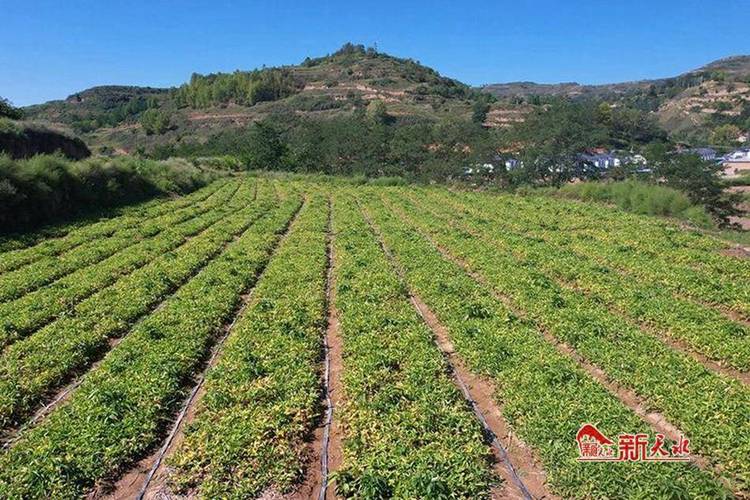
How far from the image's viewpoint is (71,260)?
57.4 feet

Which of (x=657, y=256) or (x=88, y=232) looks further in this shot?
(x=88, y=232)

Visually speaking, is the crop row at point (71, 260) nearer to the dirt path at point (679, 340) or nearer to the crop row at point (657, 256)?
the dirt path at point (679, 340)

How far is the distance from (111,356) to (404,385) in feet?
19.0

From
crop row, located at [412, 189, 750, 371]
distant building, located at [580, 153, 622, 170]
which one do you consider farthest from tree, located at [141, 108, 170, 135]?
crop row, located at [412, 189, 750, 371]

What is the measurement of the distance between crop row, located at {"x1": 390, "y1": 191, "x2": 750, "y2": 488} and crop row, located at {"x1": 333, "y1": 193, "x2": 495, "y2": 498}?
2944 mm

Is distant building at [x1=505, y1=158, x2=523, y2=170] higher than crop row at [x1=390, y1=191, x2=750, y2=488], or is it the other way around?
distant building at [x1=505, y1=158, x2=523, y2=170]

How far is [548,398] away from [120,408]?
668 centimetres

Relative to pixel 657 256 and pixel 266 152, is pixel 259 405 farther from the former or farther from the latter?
pixel 266 152

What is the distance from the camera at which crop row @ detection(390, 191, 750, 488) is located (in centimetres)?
710

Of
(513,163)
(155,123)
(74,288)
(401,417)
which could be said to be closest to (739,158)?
(513,163)

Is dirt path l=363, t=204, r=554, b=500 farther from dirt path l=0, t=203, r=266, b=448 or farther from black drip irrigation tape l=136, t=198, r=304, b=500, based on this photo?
dirt path l=0, t=203, r=266, b=448

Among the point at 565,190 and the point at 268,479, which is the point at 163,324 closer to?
the point at 268,479

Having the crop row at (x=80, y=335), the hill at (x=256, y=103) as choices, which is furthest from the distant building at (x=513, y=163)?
the hill at (x=256, y=103)

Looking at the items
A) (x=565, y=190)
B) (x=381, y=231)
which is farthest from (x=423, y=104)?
(x=381, y=231)
